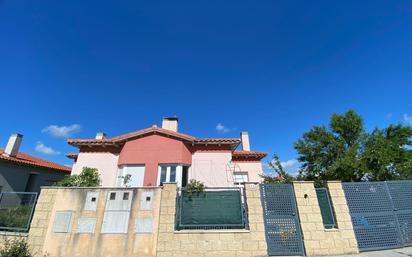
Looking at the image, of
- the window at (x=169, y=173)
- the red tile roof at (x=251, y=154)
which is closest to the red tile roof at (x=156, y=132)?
the red tile roof at (x=251, y=154)

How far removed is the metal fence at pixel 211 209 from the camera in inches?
288

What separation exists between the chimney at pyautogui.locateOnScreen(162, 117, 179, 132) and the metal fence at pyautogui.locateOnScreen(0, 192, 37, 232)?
883 centimetres

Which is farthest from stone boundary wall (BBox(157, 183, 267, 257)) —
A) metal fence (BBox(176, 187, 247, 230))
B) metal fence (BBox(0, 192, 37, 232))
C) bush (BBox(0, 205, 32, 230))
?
bush (BBox(0, 205, 32, 230))

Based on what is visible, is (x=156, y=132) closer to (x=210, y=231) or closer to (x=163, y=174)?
(x=163, y=174)

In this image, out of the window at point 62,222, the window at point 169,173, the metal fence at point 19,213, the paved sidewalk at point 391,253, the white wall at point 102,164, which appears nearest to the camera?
the paved sidewalk at point 391,253

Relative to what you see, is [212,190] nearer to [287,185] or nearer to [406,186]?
[287,185]

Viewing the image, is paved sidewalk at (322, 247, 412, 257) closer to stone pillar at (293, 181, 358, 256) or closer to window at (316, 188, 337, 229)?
stone pillar at (293, 181, 358, 256)

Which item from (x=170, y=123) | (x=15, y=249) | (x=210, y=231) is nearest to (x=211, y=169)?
(x=170, y=123)

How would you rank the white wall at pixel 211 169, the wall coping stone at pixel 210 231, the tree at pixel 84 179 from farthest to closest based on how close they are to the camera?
the white wall at pixel 211 169
the tree at pixel 84 179
the wall coping stone at pixel 210 231

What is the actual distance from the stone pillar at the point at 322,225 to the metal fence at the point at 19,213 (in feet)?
34.8

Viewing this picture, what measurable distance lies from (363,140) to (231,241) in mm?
16184

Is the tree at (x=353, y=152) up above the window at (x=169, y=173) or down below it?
above

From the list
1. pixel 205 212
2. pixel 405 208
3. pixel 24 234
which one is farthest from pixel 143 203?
pixel 405 208

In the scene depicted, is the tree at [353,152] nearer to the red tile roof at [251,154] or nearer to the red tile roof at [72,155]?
the red tile roof at [251,154]
